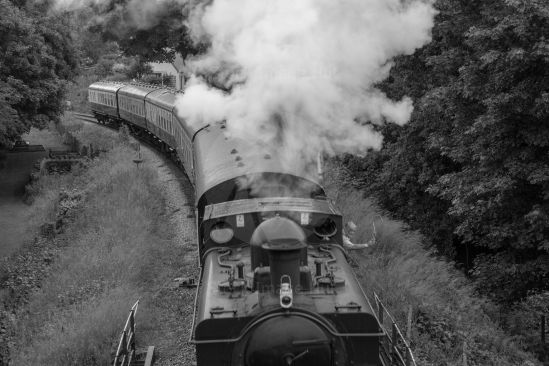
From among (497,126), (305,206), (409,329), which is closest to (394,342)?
(409,329)

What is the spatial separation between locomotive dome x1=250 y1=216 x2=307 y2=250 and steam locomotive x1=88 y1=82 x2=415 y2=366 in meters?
0.01

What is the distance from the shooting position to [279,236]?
6.89 meters

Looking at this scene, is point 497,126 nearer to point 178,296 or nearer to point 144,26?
point 178,296

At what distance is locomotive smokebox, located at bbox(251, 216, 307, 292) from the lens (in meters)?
6.82

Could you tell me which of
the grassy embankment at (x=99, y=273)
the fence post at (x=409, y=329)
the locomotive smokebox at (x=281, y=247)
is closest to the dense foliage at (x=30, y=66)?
the grassy embankment at (x=99, y=273)

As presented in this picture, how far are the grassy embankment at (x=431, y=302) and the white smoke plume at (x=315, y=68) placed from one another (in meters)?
2.67

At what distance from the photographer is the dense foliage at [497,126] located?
1322 cm

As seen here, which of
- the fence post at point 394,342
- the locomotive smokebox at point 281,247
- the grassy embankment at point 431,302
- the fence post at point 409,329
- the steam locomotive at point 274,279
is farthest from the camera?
the grassy embankment at point 431,302

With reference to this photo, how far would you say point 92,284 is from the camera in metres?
12.8

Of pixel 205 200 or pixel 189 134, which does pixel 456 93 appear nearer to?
pixel 189 134

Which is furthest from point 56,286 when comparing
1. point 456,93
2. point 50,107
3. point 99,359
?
point 50,107

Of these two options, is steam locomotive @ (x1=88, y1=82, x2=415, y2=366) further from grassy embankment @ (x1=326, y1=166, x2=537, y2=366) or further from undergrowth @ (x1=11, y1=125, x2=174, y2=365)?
undergrowth @ (x1=11, y1=125, x2=174, y2=365)

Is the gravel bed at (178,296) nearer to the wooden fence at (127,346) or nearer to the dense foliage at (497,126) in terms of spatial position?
the wooden fence at (127,346)

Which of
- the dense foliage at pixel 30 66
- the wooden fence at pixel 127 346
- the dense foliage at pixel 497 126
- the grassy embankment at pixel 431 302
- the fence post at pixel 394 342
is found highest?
the dense foliage at pixel 30 66
